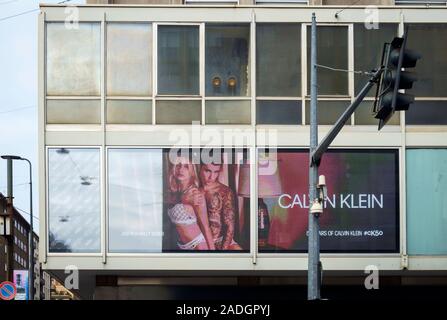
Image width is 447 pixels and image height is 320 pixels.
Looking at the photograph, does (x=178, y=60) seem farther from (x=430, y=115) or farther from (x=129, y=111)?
(x=430, y=115)

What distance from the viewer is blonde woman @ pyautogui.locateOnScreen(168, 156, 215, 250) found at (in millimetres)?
18891

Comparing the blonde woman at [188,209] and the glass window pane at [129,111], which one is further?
the glass window pane at [129,111]

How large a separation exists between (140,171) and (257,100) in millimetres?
3470

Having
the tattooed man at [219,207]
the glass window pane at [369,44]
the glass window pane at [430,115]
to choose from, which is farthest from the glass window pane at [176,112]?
the glass window pane at [430,115]

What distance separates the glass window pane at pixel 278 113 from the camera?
Result: 758 inches

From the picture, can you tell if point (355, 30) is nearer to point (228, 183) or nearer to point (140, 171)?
point (228, 183)

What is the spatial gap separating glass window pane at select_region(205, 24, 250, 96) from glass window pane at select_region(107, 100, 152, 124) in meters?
1.64

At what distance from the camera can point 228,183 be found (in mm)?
19047

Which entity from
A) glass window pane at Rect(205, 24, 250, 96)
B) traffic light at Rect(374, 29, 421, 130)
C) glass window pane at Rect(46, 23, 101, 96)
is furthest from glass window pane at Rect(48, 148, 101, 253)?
traffic light at Rect(374, 29, 421, 130)

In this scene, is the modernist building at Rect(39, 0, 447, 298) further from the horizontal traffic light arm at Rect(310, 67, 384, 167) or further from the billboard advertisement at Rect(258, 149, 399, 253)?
the horizontal traffic light arm at Rect(310, 67, 384, 167)

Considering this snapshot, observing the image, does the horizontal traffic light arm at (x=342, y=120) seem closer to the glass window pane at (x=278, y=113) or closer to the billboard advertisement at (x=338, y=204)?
the billboard advertisement at (x=338, y=204)

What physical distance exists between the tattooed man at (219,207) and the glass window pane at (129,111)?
6.55ft

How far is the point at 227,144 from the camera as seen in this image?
62.4 feet

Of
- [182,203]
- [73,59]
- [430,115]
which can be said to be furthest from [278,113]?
[73,59]
